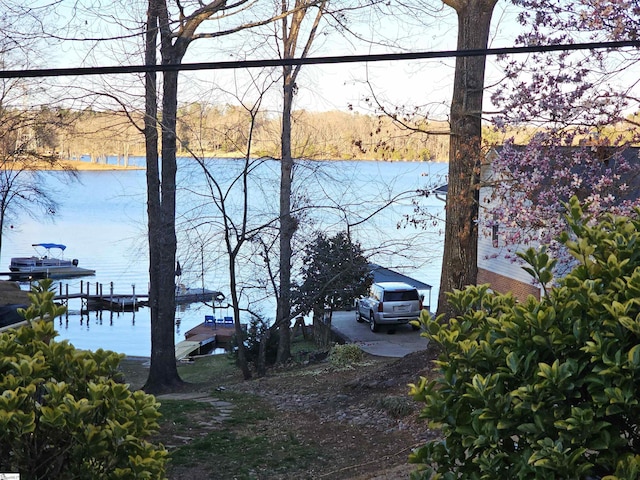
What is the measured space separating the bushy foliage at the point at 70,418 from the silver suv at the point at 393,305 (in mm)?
21186

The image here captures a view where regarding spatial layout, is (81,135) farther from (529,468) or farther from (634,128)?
(529,468)

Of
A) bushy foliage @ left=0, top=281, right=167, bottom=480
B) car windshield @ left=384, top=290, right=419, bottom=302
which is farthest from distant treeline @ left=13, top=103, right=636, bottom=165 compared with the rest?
bushy foliage @ left=0, top=281, right=167, bottom=480

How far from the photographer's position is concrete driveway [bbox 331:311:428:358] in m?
18.1

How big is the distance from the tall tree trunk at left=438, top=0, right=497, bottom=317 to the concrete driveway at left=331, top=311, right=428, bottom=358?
6.28 metres

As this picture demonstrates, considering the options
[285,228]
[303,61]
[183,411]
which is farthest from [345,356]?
[303,61]

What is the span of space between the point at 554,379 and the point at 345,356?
1159 centimetres

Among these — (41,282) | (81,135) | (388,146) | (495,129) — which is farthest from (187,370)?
(41,282)

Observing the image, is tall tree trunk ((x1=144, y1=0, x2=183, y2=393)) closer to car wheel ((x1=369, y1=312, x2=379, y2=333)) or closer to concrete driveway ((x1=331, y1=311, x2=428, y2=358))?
concrete driveway ((x1=331, y1=311, x2=428, y2=358))

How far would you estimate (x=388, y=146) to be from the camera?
11.7 metres

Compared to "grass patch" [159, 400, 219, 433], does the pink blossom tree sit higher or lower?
higher

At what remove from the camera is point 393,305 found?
24344 millimetres

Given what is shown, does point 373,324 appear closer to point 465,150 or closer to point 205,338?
point 205,338

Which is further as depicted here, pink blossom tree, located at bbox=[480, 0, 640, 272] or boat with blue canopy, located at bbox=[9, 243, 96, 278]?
boat with blue canopy, located at bbox=[9, 243, 96, 278]

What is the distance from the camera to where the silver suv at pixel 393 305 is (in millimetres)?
24312
